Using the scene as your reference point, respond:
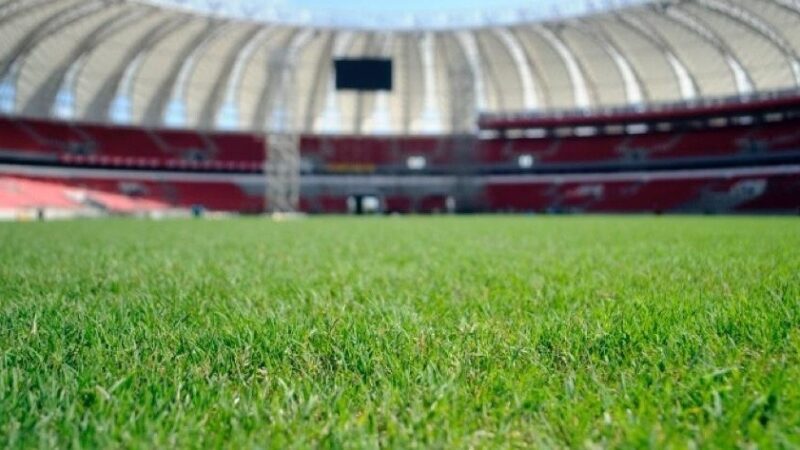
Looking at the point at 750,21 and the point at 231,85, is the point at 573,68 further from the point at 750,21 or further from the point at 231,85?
the point at 231,85

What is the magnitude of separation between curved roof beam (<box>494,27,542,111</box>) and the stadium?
0.36 metres

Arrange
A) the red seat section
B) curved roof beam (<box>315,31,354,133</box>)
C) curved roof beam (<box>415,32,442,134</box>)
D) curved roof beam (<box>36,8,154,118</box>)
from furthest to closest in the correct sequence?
curved roof beam (<box>315,31,354,133</box>)
curved roof beam (<box>415,32,442,134</box>)
the red seat section
curved roof beam (<box>36,8,154,118</box>)

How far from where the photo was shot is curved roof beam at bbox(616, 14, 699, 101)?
38531mm

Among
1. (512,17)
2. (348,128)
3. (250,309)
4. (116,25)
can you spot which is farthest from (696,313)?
(348,128)

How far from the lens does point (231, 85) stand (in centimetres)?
4666

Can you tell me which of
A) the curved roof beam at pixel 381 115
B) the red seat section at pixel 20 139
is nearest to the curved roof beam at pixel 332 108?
the curved roof beam at pixel 381 115

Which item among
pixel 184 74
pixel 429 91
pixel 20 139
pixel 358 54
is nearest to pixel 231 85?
pixel 184 74

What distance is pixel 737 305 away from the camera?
2.70 metres

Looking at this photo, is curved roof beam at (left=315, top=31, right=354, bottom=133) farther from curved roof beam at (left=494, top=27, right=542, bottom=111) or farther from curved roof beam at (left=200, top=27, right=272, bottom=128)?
curved roof beam at (left=494, top=27, right=542, bottom=111)

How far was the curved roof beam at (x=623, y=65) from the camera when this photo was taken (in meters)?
40.2

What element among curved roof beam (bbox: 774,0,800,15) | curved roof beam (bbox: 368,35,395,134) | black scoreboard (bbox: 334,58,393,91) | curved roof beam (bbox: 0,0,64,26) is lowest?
curved roof beam (bbox: 368,35,395,134)

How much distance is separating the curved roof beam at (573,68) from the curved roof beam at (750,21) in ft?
33.8

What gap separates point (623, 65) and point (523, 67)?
26.9 ft

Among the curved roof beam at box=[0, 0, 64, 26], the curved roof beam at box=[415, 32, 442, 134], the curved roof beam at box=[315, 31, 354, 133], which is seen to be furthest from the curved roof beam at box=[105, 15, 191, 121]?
the curved roof beam at box=[415, 32, 442, 134]
